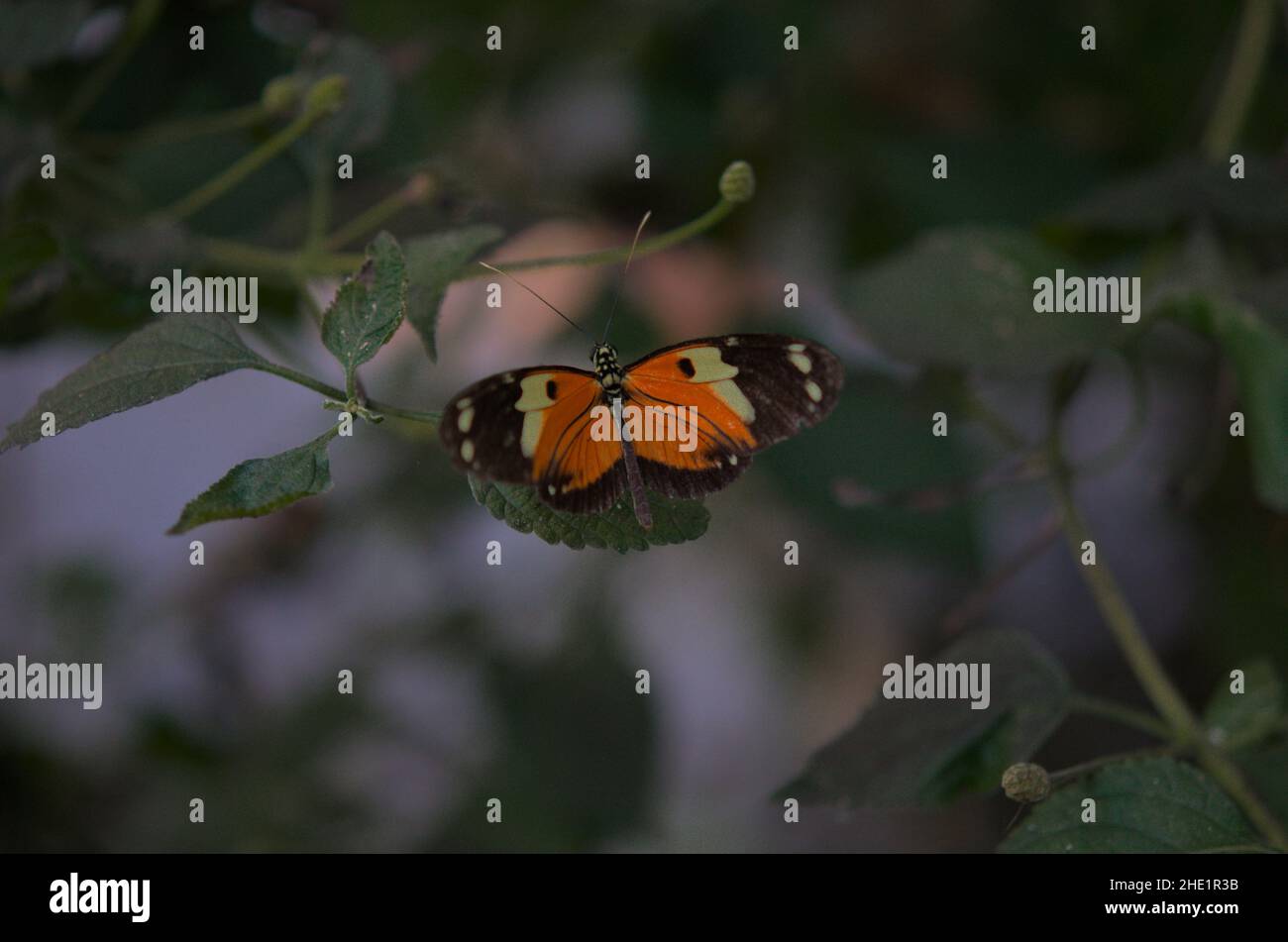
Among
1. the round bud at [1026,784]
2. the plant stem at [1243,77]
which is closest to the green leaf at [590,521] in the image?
the round bud at [1026,784]

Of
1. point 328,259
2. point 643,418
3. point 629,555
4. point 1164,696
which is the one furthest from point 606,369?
point 629,555

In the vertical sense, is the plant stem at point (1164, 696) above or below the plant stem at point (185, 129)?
below

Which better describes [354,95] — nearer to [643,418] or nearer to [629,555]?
[643,418]

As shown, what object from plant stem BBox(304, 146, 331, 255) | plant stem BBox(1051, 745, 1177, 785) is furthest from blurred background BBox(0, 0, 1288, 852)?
plant stem BBox(1051, 745, 1177, 785)

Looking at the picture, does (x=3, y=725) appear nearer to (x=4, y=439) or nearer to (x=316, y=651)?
(x=316, y=651)

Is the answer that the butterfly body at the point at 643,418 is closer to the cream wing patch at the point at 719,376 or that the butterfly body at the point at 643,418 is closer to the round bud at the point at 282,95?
the cream wing patch at the point at 719,376

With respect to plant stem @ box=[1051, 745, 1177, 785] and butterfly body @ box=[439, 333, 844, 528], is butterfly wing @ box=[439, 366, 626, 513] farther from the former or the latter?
plant stem @ box=[1051, 745, 1177, 785]
